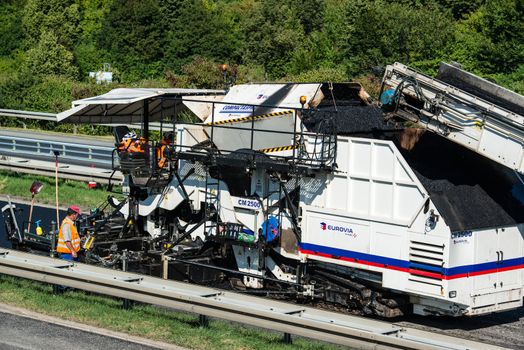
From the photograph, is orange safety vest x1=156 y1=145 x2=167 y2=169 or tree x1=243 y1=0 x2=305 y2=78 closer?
orange safety vest x1=156 y1=145 x2=167 y2=169

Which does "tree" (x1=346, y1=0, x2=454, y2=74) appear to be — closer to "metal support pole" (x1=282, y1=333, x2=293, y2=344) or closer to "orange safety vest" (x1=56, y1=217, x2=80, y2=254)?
"orange safety vest" (x1=56, y1=217, x2=80, y2=254)

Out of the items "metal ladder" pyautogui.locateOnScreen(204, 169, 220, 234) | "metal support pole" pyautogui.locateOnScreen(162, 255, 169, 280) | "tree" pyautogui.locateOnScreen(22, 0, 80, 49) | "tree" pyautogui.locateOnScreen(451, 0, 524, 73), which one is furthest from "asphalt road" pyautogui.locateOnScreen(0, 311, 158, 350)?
"tree" pyautogui.locateOnScreen(22, 0, 80, 49)

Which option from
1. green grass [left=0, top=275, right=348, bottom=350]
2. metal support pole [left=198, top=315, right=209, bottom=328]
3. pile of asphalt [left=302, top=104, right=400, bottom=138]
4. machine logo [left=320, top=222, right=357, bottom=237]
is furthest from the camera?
pile of asphalt [left=302, top=104, right=400, bottom=138]

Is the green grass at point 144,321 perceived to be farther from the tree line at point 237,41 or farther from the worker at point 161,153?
the tree line at point 237,41

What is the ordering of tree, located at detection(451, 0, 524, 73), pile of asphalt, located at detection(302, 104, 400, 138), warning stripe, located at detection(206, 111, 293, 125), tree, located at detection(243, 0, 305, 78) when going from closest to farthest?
pile of asphalt, located at detection(302, 104, 400, 138) < warning stripe, located at detection(206, 111, 293, 125) < tree, located at detection(451, 0, 524, 73) < tree, located at detection(243, 0, 305, 78)

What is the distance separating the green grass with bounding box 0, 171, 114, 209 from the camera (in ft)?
75.4

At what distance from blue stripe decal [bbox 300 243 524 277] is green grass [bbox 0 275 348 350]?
1883 millimetres

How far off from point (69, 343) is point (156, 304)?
1.28 metres

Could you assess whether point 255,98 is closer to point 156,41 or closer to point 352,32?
point 352,32

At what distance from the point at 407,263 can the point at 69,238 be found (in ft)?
17.1

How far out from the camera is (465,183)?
44.1 ft

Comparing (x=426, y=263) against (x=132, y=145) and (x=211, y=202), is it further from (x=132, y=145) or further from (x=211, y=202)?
(x=132, y=145)

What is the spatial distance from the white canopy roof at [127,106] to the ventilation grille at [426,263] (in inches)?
201

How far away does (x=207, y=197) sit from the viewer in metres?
15.5
